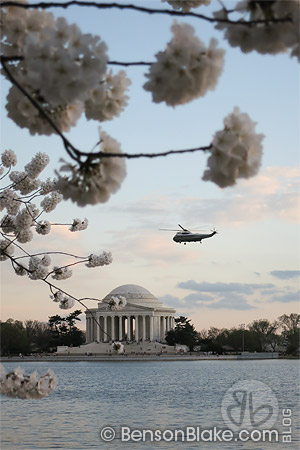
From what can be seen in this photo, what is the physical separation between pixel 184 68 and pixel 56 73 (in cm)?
55

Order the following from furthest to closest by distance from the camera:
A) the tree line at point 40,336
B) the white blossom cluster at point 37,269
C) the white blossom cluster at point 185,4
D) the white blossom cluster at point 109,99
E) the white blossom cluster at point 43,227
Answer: the tree line at point 40,336 < the white blossom cluster at point 43,227 < the white blossom cluster at point 37,269 < the white blossom cluster at point 185,4 < the white blossom cluster at point 109,99

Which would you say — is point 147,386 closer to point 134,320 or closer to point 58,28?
point 58,28

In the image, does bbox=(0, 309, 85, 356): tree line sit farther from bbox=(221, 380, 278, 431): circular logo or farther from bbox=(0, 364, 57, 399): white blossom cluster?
bbox=(0, 364, 57, 399): white blossom cluster

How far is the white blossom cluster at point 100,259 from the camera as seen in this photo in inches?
352

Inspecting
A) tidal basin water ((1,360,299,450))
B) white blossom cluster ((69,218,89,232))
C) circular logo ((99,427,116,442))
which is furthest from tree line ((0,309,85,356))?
white blossom cluster ((69,218,89,232))

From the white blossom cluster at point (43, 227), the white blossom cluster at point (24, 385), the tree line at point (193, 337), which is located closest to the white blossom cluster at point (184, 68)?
the white blossom cluster at point (24, 385)

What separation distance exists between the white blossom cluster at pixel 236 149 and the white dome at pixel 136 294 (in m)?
131

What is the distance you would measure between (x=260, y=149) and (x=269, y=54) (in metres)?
0.39

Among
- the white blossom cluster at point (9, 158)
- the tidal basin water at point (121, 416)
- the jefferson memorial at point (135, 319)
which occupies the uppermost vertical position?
the jefferson memorial at point (135, 319)

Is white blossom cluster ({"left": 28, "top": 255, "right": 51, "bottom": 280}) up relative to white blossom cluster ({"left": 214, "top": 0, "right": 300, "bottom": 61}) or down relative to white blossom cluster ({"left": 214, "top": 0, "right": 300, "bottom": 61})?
down

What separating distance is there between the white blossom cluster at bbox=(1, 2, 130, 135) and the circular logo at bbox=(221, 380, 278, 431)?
24.9 m

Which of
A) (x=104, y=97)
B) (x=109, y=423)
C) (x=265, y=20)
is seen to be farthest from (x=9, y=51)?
(x=109, y=423)

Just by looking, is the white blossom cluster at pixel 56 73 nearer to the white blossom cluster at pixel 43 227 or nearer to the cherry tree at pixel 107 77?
the cherry tree at pixel 107 77

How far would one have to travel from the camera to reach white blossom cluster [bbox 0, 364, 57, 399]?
16.2 ft
